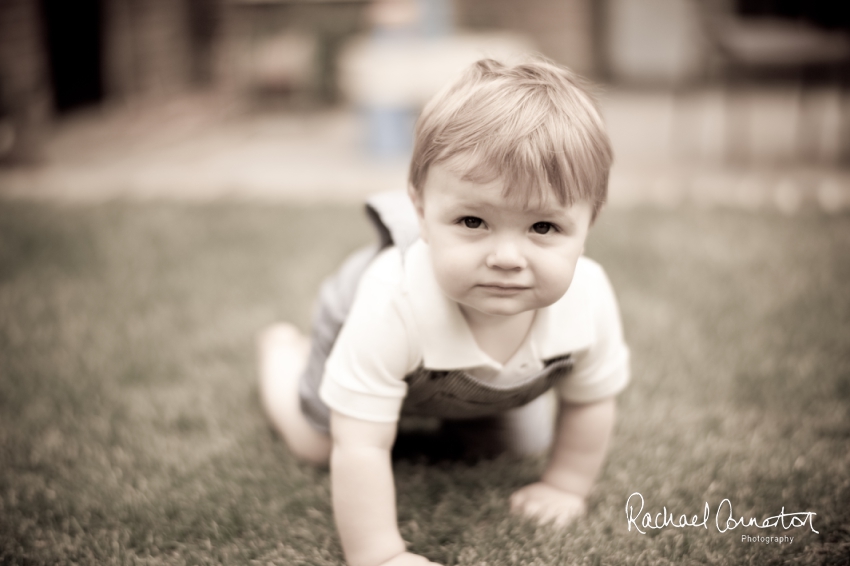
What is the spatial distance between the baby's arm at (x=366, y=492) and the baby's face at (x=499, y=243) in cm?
27

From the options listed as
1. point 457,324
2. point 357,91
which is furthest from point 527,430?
point 357,91

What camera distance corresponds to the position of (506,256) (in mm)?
1030

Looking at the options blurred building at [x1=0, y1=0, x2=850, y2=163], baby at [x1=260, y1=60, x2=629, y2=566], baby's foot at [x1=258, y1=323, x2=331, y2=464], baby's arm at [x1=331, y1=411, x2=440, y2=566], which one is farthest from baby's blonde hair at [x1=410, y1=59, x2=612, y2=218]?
blurred building at [x1=0, y1=0, x2=850, y2=163]

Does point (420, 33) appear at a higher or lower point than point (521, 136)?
lower

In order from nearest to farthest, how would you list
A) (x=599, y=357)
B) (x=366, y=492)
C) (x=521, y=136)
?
(x=521, y=136) < (x=366, y=492) < (x=599, y=357)

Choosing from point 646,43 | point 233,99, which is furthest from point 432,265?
point 646,43

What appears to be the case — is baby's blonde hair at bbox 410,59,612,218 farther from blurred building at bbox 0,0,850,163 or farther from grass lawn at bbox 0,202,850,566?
blurred building at bbox 0,0,850,163

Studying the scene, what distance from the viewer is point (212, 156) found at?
177 inches

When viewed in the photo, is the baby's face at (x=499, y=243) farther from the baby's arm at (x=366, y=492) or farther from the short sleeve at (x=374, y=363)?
the baby's arm at (x=366, y=492)

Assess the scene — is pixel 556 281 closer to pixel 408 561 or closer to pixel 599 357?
pixel 599 357

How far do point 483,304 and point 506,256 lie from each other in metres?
0.09

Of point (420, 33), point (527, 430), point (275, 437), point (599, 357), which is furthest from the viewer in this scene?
point (420, 33)

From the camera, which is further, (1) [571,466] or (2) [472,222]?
(1) [571,466]

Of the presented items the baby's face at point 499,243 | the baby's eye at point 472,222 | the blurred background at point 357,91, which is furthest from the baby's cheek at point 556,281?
the blurred background at point 357,91
